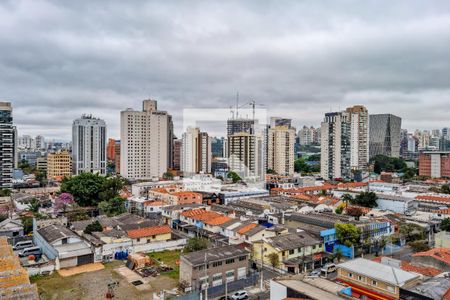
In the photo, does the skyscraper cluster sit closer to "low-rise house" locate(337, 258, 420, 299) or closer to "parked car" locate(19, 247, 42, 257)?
"low-rise house" locate(337, 258, 420, 299)

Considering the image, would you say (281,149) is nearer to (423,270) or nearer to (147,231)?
(147,231)

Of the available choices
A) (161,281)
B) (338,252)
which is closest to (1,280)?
(161,281)

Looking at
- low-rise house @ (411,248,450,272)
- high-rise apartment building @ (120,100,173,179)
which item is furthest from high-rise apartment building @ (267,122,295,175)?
low-rise house @ (411,248,450,272)

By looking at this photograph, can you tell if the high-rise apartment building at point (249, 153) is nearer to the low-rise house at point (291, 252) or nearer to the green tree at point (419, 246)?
the low-rise house at point (291, 252)

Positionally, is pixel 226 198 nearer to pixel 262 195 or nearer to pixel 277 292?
pixel 262 195

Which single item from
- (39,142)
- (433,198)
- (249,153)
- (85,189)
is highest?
(39,142)

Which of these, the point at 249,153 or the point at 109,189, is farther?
the point at 249,153

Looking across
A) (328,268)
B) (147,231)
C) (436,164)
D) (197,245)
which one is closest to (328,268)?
(328,268)
